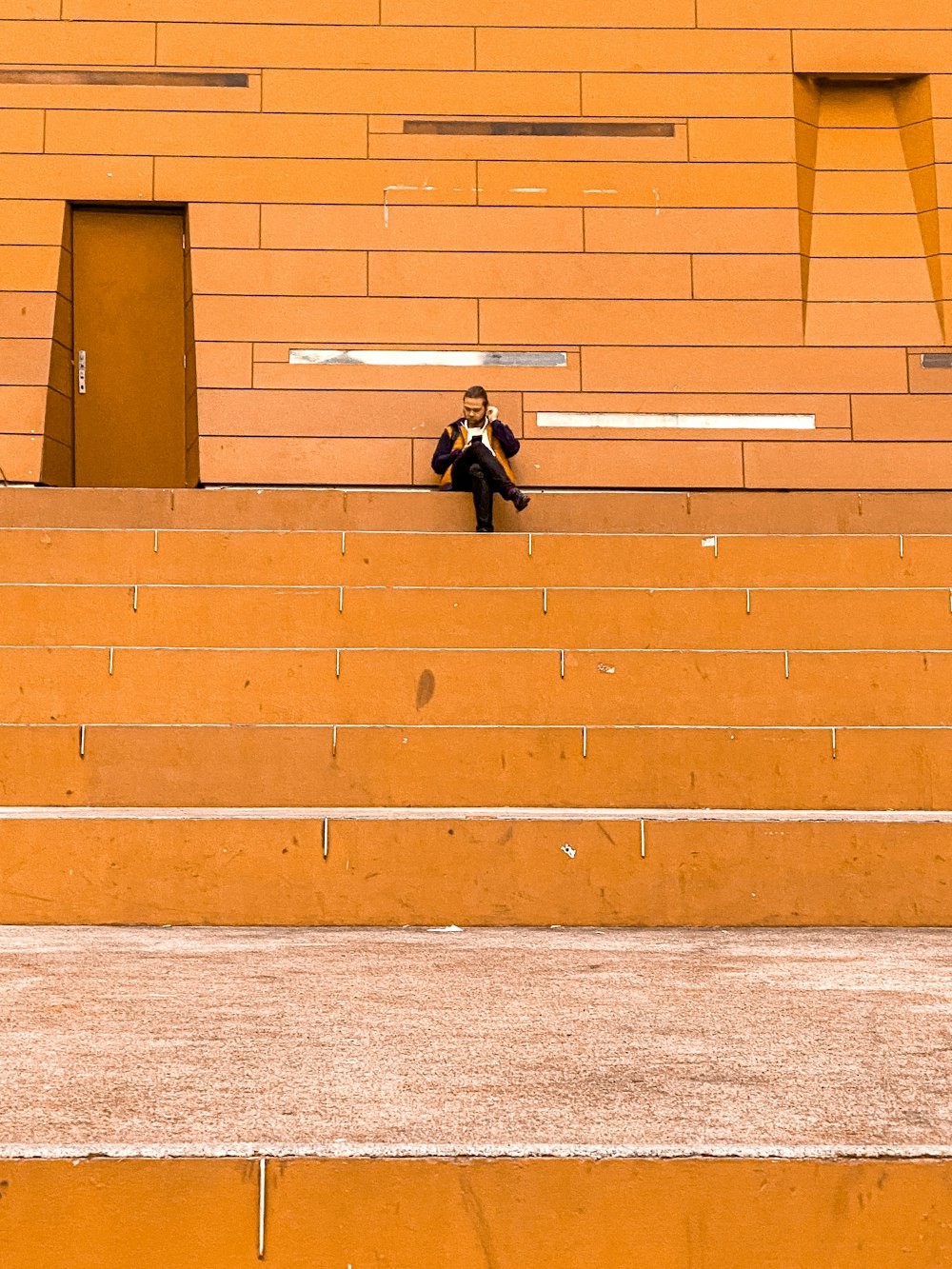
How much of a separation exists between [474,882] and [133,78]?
649cm

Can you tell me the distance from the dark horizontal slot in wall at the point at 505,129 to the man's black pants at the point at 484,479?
2601mm

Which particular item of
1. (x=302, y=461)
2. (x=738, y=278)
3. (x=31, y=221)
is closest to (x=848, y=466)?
(x=738, y=278)

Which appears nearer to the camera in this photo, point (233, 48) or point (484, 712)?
point (484, 712)

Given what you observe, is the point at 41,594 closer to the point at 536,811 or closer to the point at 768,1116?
the point at 536,811

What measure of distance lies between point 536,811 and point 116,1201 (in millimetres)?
3045

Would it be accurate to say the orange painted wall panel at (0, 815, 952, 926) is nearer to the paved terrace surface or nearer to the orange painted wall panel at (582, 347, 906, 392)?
the paved terrace surface

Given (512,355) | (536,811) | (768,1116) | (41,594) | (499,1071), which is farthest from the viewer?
(512,355)

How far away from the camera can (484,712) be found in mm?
5473

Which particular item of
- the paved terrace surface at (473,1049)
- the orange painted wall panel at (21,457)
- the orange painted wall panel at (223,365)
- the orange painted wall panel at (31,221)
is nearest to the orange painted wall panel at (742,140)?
the orange painted wall panel at (223,365)

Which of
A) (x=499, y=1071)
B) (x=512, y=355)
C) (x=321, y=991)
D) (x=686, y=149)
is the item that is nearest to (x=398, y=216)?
(x=512, y=355)

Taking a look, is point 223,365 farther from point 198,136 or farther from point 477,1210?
point 477,1210

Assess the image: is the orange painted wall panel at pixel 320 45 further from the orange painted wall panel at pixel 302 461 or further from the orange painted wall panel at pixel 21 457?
the orange painted wall panel at pixel 21 457

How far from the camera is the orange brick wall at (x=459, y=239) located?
8852 mm

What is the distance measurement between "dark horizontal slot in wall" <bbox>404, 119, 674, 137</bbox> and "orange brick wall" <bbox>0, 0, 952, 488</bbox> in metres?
0.05
